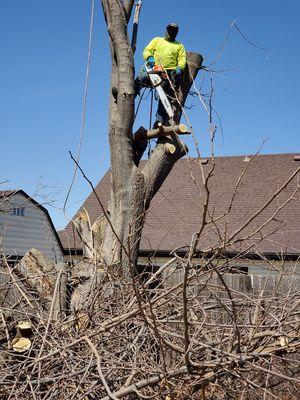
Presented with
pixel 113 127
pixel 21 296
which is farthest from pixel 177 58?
pixel 21 296

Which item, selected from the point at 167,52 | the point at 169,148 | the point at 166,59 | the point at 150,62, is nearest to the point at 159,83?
the point at 150,62

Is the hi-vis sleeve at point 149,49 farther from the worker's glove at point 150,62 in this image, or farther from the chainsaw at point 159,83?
the chainsaw at point 159,83

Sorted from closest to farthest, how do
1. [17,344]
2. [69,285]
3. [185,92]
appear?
[17,344]
[69,285]
[185,92]

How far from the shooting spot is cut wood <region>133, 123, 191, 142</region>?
7.69 meters

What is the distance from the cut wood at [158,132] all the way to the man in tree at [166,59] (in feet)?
1.19

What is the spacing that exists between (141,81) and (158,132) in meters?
0.71

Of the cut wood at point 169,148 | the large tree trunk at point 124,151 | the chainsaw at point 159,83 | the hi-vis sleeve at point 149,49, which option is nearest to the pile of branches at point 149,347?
the large tree trunk at point 124,151

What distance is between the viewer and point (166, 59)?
26.6 feet

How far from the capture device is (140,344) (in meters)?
4.16

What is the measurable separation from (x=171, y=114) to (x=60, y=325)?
159 inches

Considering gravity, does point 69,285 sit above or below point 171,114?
below

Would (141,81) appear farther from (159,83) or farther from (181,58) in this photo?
(181,58)

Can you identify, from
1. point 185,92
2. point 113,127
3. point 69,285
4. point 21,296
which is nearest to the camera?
point 21,296

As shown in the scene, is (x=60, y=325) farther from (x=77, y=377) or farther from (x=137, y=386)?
(x=137, y=386)
